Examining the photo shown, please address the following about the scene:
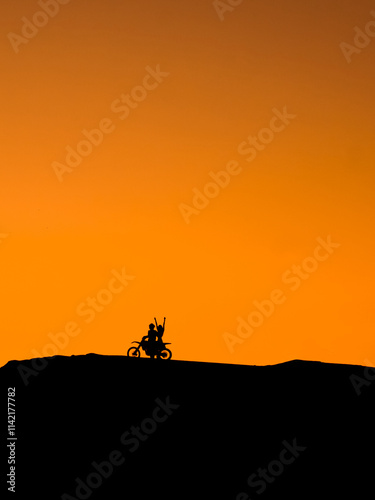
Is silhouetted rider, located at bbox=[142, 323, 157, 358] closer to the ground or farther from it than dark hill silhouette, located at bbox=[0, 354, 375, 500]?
farther from it

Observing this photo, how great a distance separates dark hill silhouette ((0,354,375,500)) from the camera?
55.6ft

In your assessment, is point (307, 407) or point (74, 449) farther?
point (307, 407)

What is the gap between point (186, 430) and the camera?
17.9 m

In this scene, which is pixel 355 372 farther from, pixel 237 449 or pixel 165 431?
pixel 165 431

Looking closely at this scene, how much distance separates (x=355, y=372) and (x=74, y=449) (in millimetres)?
6888

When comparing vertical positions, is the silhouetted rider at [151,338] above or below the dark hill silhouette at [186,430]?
above

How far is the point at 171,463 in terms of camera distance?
17.4 m

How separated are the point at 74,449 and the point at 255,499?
159 inches

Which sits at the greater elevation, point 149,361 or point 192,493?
point 149,361

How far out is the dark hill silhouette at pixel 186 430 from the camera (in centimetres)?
1694

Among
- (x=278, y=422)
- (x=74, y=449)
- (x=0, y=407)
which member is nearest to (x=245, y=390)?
(x=278, y=422)

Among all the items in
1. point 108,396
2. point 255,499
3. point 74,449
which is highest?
point 108,396

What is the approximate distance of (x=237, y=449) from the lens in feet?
58.7

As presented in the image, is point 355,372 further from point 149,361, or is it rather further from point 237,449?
point 149,361
